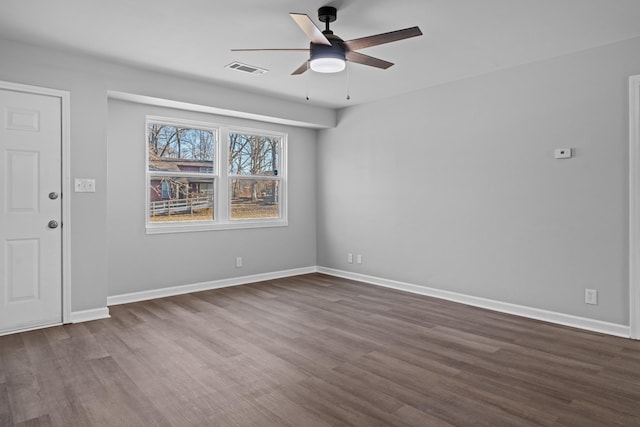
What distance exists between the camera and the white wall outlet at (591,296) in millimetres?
3662

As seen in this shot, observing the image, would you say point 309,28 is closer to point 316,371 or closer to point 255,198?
point 316,371

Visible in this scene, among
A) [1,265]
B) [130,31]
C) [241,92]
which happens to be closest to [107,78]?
[130,31]

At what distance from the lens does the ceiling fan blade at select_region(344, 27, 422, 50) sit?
8.33 ft

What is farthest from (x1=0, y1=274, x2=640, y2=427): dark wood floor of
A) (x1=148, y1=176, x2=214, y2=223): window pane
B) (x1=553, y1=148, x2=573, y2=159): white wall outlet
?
(x1=553, y1=148, x2=573, y2=159): white wall outlet

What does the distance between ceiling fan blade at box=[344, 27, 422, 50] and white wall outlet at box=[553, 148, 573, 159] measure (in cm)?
217

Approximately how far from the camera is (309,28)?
2520 mm

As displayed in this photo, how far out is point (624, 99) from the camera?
3.49 m

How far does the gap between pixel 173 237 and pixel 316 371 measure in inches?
118

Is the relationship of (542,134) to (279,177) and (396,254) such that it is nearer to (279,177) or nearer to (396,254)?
(396,254)

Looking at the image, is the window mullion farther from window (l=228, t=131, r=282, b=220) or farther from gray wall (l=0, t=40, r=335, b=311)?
gray wall (l=0, t=40, r=335, b=311)

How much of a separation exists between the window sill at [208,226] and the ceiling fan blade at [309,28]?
10.4 feet

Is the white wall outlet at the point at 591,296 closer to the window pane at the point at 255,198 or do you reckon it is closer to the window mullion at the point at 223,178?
the window pane at the point at 255,198

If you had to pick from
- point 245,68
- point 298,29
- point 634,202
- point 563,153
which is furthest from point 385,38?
point 634,202

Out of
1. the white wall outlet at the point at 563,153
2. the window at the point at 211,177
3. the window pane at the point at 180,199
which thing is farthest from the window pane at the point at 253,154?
the white wall outlet at the point at 563,153
